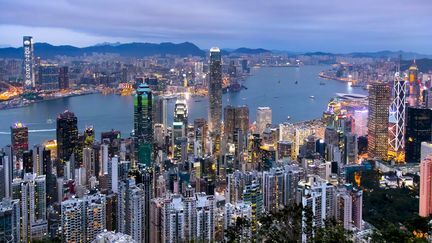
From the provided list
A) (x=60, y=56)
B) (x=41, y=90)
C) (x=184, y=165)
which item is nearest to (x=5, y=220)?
(x=184, y=165)

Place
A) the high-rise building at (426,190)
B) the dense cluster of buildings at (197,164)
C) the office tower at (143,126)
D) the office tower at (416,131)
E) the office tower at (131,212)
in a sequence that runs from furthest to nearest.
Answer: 1. the office tower at (416,131)
2. the office tower at (143,126)
3. the high-rise building at (426,190)
4. the office tower at (131,212)
5. the dense cluster of buildings at (197,164)

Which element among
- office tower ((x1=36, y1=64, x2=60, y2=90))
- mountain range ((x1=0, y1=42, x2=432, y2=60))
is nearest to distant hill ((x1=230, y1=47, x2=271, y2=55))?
mountain range ((x1=0, y1=42, x2=432, y2=60))

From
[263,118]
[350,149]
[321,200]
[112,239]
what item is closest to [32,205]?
→ [112,239]

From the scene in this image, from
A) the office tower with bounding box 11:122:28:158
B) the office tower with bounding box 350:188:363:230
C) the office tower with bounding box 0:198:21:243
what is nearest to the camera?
the office tower with bounding box 0:198:21:243

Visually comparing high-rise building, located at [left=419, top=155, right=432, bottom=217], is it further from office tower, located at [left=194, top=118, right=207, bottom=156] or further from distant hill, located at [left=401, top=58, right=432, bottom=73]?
distant hill, located at [left=401, top=58, right=432, bottom=73]

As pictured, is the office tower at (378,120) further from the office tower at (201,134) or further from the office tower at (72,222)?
the office tower at (72,222)

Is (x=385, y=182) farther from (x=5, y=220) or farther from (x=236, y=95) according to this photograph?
(x=236, y=95)

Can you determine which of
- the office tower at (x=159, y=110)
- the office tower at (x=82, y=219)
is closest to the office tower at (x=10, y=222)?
the office tower at (x=82, y=219)
